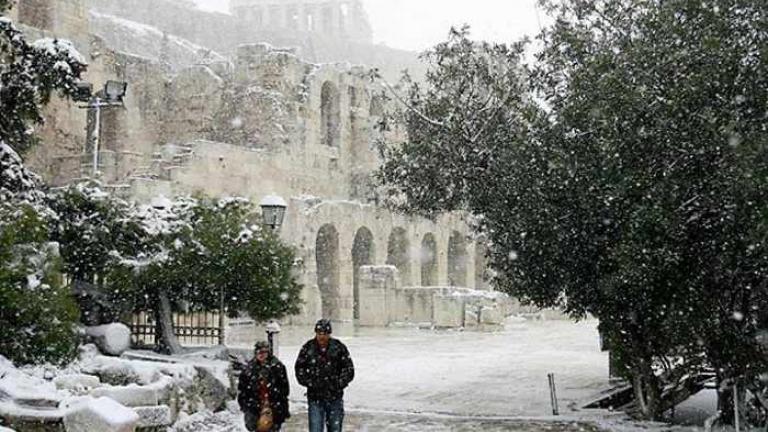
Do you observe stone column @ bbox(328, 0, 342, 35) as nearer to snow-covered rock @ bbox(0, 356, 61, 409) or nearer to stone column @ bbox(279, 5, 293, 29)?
stone column @ bbox(279, 5, 293, 29)

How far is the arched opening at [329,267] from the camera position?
98.4 feet

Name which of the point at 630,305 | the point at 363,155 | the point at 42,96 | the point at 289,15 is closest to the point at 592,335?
the point at 363,155

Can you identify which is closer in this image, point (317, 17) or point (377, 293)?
point (377, 293)

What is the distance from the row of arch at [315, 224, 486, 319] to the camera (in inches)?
1191

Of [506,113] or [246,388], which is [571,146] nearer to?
[506,113]

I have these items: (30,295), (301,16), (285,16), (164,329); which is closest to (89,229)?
(164,329)

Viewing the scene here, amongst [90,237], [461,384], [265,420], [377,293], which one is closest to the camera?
[265,420]

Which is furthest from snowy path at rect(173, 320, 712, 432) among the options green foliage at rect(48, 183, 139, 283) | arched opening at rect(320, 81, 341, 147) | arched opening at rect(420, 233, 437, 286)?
arched opening at rect(320, 81, 341, 147)

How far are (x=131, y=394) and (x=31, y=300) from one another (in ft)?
4.77

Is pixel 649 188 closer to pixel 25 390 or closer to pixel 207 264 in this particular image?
pixel 207 264

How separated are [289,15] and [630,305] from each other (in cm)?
9416

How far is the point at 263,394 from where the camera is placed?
707 centimetres

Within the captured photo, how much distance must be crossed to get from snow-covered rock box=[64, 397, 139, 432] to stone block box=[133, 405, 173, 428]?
3.27 ft

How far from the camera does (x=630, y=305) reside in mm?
9320
